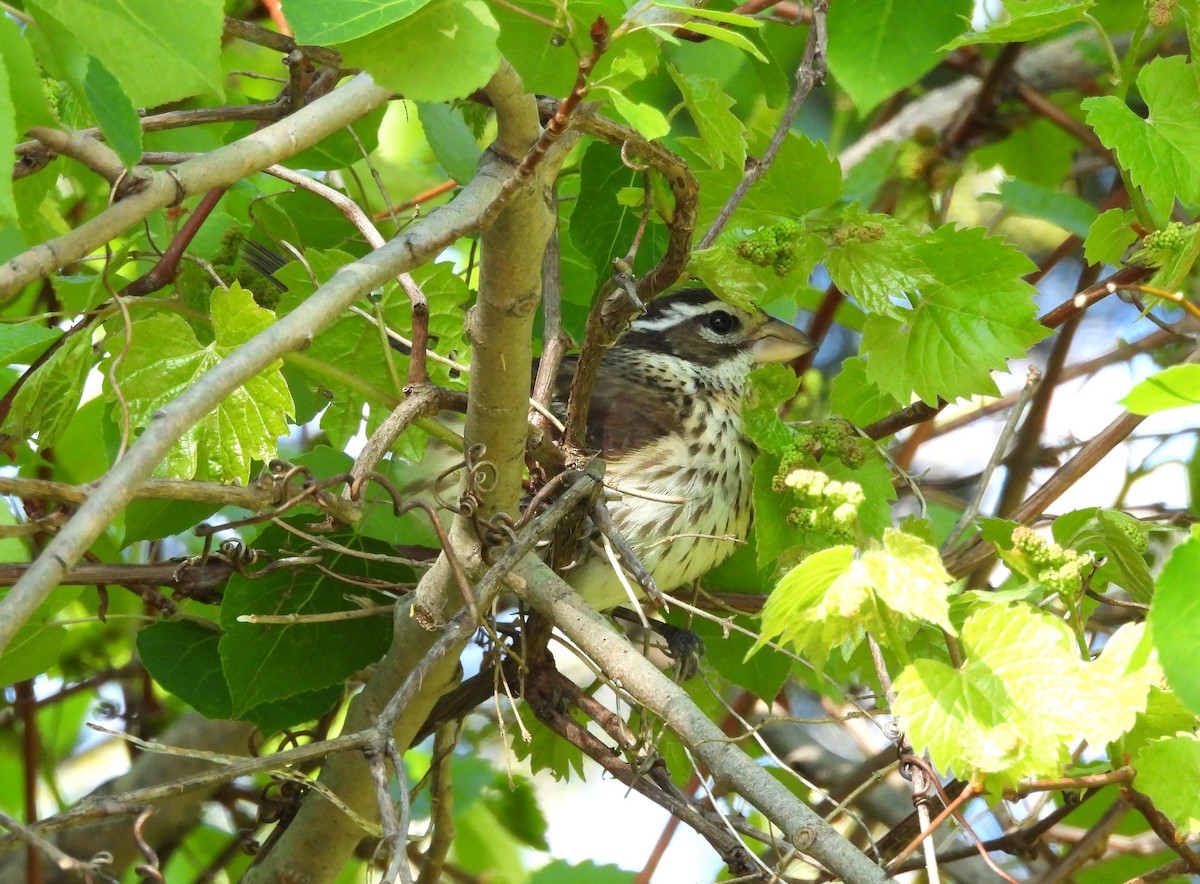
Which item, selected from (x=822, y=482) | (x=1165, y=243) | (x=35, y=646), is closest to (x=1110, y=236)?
(x=1165, y=243)

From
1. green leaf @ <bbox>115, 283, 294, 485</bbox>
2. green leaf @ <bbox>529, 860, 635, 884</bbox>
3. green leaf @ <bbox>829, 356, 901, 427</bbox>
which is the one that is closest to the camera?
green leaf @ <bbox>115, 283, 294, 485</bbox>

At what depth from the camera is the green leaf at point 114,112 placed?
136cm

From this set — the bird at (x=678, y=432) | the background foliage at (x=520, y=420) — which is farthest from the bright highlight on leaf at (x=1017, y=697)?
the bird at (x=678, y=432)

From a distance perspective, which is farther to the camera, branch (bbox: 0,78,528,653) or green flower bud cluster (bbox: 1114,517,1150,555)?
green flower bud cluster (bbox: 1114,517,1150,555)

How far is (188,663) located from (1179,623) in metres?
1.89

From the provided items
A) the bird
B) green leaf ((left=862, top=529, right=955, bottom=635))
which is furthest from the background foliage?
the bird

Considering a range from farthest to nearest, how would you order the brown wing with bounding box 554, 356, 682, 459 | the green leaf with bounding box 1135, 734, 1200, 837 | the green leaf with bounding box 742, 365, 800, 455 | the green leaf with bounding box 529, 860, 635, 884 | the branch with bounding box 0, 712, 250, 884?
the branch with bounding box 0, 712, 250, 884, the brown wing with bounding box 554, 356, 682, 459, the green leaf with bounding box 529, 860, 635, 884, the green leaf with bounding box 742, 365, 800, 455, the green leaf with bounding box 1135, 734, 1200, 837

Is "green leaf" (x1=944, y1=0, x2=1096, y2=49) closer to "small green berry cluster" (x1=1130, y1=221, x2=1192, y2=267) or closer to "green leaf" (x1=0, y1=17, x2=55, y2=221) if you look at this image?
"small green berry cluster" (x1=1130, y1=221, x2=1192, y2=267)

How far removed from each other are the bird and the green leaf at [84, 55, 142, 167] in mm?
A: 1154

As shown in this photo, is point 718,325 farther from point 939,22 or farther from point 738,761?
point 738,761

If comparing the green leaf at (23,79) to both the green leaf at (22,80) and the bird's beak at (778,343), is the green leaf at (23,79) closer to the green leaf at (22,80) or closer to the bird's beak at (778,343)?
the green leaf at (22,80)

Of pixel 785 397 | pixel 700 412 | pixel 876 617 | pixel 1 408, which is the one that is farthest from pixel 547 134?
pixel 700 412

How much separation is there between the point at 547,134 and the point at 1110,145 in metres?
1.00

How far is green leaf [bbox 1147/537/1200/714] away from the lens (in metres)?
Answer: 1.32
